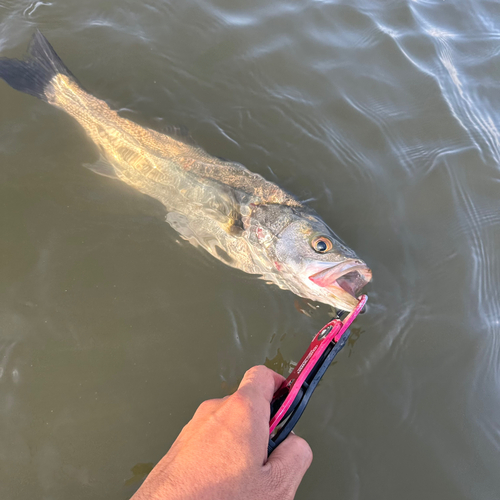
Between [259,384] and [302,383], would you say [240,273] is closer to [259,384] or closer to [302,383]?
[302,383]

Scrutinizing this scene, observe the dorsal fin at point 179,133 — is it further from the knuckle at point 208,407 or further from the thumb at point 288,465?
the thumb at point 288,465

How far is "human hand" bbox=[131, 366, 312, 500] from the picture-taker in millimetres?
1478

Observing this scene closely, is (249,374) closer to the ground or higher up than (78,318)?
higher up

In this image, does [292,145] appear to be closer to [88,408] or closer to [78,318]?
[78,318]

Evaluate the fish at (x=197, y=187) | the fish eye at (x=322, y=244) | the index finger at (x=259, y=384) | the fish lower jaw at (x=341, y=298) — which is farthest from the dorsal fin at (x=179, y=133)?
the index finger at (x=259, y=384)

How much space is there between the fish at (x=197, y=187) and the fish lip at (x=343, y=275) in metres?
0.32

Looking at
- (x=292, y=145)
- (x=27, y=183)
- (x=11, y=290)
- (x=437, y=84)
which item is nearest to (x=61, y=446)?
Answer: (x=11, y=290)

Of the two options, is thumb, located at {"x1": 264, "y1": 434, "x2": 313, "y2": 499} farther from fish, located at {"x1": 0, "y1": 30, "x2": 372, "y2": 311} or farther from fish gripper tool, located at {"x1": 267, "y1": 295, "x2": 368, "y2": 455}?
fish, located at {"x1": 0, "y1": 30, "x2": 372, "y2": 311}

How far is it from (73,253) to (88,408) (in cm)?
143

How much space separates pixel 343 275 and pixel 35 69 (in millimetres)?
4285

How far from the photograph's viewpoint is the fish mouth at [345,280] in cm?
285

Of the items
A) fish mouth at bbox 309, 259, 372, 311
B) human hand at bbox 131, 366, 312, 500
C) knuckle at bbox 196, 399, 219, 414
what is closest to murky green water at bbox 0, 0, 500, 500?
fish mouth at bbox 309, 259, 372, 311

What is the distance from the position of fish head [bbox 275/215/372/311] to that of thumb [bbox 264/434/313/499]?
1.30 m

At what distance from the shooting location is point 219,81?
5000mm
